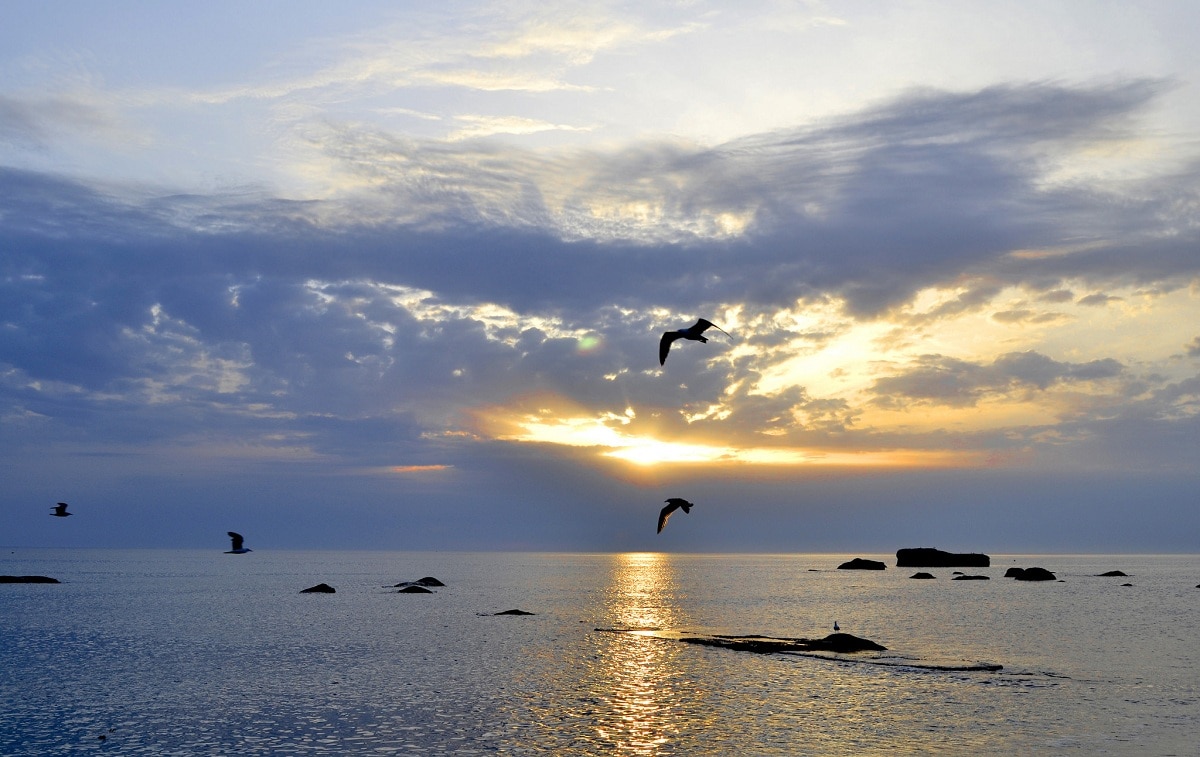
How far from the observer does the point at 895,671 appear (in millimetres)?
59438

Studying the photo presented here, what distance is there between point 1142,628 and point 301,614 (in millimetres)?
87486

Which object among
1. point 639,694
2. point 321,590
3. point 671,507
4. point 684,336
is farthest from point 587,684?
point 321,590

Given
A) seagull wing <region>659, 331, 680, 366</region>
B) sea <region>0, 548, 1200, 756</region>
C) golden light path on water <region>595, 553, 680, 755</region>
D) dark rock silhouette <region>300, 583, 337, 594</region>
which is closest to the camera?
seagull wing <region>659, 331, 680, 366</region>

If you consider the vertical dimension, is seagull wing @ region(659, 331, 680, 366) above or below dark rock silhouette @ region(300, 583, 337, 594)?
above

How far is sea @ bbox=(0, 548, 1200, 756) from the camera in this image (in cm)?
3994

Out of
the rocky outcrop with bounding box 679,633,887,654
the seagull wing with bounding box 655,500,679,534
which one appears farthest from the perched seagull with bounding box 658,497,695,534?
the rocky outcrop with bounding box 679,633,887,654

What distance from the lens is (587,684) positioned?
5575 cm

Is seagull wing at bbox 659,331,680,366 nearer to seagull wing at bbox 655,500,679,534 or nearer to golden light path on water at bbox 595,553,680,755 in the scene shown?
seagull wing at bbox 655,500,679,534

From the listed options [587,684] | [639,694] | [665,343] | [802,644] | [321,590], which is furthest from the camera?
[321,590]

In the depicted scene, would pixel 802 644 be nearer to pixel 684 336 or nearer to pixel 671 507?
pixel 671 507

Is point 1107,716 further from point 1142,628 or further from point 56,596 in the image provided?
point 56,596

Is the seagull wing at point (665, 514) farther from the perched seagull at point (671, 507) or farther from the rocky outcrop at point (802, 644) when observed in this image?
the rocky outcrop at point (802, 644)

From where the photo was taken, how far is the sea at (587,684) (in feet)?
131

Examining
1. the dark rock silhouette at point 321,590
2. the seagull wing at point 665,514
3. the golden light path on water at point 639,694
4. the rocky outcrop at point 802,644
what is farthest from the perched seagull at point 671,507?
the dark rock silhouette at point 321,590
